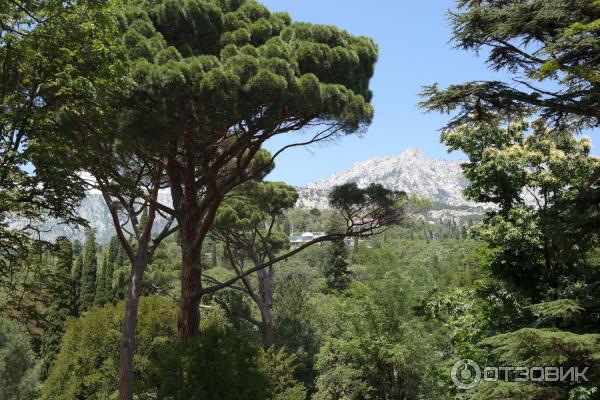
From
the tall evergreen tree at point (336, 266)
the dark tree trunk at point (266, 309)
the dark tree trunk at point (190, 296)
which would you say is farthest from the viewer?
the tall evergreen tree at point (336, 266)

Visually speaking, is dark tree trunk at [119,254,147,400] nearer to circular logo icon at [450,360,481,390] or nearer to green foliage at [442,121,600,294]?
circular logo icon at [450,360,481,390]

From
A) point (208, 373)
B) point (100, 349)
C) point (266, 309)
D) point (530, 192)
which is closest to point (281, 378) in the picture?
point (208, 373)

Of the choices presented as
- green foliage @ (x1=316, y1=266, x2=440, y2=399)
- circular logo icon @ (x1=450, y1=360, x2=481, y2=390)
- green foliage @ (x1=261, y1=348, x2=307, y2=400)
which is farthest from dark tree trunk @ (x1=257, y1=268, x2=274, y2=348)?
circular logo icon @ (x1=450, y1=360, x2=481, y2=390)

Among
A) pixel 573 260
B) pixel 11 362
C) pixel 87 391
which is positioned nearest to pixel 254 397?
pixel 573 260

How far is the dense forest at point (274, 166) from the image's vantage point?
508cm

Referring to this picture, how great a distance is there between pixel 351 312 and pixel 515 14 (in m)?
9.00

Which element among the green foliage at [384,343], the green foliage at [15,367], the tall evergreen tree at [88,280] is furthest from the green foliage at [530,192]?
the tall evergreen tree at [88,280]

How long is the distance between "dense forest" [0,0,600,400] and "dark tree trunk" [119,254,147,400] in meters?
0.04

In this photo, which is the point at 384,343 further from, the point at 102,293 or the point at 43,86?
the point at 102,293

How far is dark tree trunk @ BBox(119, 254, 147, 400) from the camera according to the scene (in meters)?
8.10

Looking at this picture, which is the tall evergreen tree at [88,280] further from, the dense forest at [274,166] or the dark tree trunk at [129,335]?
the dark tree trunk at [129,335]

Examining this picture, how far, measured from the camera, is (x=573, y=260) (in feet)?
25.1

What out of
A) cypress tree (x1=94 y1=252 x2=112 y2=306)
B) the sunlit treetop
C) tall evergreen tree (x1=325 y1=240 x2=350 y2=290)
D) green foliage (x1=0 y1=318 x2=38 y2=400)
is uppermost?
the sunlit treetop

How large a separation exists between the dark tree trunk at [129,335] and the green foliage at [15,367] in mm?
9651
